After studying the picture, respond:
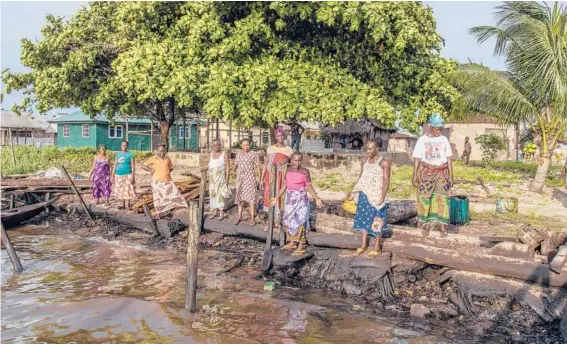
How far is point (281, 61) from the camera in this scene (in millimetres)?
11203

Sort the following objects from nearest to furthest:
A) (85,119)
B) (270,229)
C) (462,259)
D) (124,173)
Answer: (462,259), (270,229), (124,173), (85,119)

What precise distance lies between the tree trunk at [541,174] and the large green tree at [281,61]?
191 inches

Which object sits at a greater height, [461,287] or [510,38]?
[510,38]

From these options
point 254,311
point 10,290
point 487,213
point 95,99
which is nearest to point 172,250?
point 10,290

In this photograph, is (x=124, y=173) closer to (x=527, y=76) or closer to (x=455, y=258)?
(x=455, y=258)

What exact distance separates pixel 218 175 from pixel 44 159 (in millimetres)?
18185

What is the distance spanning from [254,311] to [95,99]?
993 centimetres

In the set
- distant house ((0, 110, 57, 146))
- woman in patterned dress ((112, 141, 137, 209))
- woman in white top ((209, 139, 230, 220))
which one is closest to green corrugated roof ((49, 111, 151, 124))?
distant house ((0, 110, 57, 146))

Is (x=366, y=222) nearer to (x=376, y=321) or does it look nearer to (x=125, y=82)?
(x=376, y=321)

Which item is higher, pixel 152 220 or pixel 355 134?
pixel 355 134

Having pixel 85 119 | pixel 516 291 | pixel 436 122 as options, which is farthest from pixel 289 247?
pixel 85 119

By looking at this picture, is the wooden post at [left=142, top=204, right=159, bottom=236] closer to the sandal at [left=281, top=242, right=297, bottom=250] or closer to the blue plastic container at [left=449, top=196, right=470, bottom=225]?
the sandal at [left=281, top=242, right=297, bottom=250]

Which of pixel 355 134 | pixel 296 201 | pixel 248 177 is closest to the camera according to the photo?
pixel 296 201

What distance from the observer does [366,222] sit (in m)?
8.30
